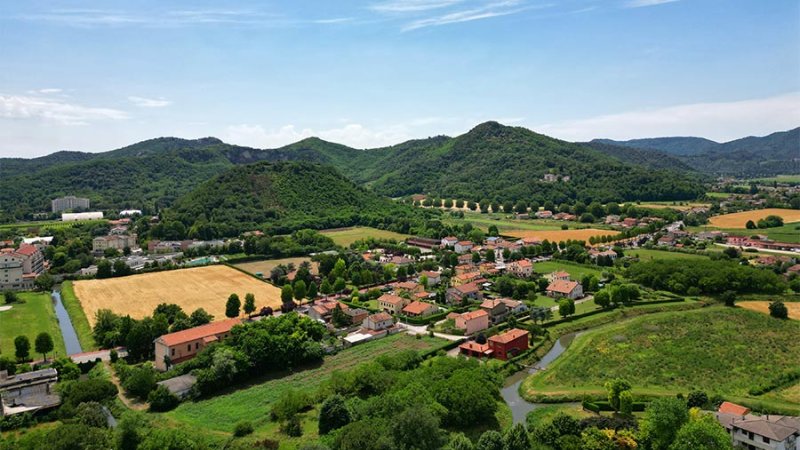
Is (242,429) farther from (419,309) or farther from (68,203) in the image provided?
(68,203)

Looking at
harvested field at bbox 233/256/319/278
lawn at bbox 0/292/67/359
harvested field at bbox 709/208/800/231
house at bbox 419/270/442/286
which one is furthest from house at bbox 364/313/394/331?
harvested field at bbox 709/208/800/231

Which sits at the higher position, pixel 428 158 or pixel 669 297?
pixel 428 158

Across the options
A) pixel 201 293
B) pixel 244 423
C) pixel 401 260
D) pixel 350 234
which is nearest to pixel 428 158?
pixel 350 234

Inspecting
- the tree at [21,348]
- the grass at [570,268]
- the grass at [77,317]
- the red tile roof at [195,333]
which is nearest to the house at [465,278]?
the grass at [570,268]

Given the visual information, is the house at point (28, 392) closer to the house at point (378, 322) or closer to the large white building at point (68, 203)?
the house at point (378, 322)

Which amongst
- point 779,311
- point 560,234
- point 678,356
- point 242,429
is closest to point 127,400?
point 242,429

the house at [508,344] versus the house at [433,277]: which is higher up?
the house at [433,277]

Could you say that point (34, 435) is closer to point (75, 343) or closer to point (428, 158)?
point (75, 343)
